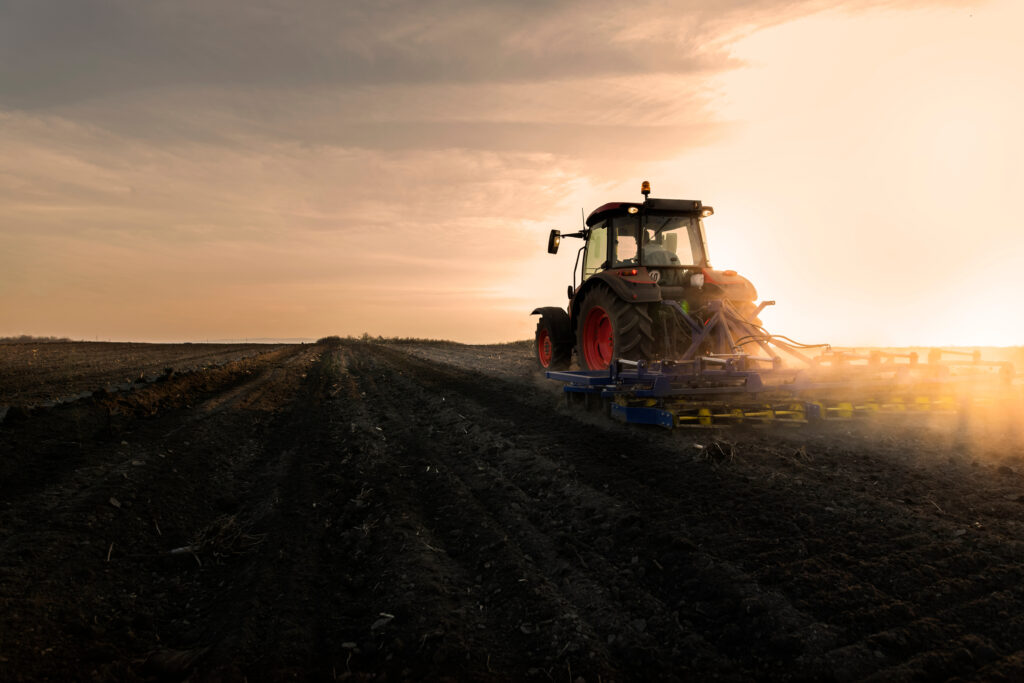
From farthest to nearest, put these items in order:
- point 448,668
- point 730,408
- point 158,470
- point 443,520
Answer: point 730,408 → point 158,470 → point 443,520 → point 448,668

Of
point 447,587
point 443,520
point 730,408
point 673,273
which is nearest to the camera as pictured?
point 447,587

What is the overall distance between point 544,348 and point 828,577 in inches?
296

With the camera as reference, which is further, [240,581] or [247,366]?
[247,366]

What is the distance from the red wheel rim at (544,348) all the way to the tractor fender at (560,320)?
0.94ft

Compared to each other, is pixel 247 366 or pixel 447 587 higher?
pixel 247 366

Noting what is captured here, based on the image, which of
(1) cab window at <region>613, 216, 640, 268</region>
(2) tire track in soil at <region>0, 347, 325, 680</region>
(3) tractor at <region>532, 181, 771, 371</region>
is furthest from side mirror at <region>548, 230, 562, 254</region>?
(2) tire track in soil at <region>0, 347, 325, 680</region>

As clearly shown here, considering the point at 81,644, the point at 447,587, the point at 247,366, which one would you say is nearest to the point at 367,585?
the point at 447,587

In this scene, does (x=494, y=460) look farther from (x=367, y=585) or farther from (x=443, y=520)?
(x=367, y=585)

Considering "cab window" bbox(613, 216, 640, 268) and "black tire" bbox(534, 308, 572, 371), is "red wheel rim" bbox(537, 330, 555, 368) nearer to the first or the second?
"black tire" bbox(534, 308, 572, 371)

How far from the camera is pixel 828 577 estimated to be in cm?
294

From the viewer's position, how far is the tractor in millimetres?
7180

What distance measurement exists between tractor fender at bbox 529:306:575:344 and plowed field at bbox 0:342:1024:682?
3466 millimetres

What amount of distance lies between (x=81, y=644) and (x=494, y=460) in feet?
11.3

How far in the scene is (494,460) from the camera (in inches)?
218
